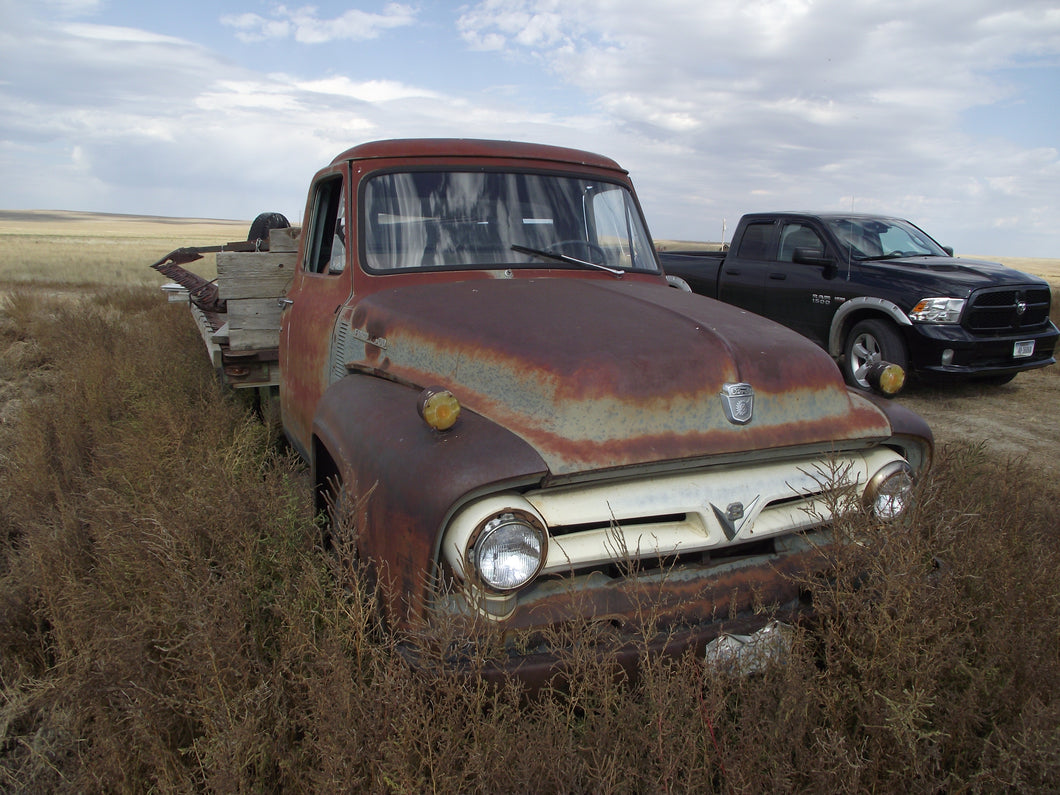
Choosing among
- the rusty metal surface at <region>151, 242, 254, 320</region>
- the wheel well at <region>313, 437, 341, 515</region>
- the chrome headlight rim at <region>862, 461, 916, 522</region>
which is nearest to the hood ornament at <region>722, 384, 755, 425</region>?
the chrome headlight rim at <region>862, 461, 916, 522</region>

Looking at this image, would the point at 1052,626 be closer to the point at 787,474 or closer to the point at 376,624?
the point at 787,474

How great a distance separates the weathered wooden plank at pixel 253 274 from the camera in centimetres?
474

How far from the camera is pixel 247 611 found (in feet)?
7.88

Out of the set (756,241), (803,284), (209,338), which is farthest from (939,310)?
(209,338)

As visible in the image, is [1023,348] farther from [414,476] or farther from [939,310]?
[414,476]

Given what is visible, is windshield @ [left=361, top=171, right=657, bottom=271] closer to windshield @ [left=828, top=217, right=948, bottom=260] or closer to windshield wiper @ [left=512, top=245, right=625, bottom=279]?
windshield wiper @ [left=512, top=245, right=625, bottom=279]

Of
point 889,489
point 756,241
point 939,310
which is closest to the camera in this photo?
point 889,489

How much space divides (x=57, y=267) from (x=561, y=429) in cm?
3599

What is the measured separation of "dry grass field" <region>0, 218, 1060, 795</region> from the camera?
1.78 meters

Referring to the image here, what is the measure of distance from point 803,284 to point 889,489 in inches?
257

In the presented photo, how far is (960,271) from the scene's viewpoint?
25.4 feet

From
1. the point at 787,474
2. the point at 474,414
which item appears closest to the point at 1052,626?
the point at 787,474

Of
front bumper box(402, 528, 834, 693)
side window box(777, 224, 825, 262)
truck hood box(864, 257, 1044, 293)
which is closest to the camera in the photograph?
front bumper box(402, 528, 834, 693)

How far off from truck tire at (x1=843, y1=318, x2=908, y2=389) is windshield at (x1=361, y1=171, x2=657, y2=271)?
4820mm
